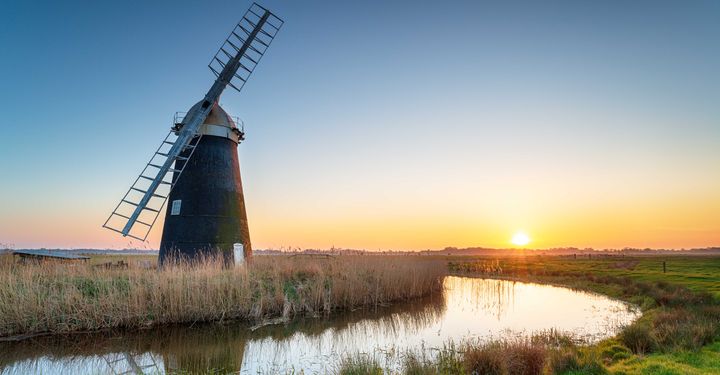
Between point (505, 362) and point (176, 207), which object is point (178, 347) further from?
point (176, 207)

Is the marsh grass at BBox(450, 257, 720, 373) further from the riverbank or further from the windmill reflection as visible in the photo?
the windmill reflection

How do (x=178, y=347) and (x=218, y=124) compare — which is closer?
(x=178, y=347)

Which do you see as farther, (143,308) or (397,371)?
(143,308)

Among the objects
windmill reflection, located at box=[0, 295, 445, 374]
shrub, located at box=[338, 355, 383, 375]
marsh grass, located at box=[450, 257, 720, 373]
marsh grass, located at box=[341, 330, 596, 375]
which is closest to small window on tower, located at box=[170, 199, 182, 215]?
windmill reflection, located at box=[0, 295, 445, 374]

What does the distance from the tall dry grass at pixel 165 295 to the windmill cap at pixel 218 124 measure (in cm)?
529

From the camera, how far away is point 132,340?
9.32 m

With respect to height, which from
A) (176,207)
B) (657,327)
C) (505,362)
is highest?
(176,207)

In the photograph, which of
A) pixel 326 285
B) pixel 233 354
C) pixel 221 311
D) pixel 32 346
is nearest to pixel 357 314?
pixel 326 285

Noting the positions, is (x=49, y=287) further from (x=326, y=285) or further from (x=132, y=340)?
(x=326, y=285)

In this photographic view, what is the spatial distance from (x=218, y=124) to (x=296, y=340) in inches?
399

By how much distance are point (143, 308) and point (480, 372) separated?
876cm

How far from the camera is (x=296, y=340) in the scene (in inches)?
382

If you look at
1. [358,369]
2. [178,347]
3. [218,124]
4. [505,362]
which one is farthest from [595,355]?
[218,124]

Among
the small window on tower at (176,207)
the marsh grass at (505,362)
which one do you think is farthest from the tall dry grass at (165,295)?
the marsh grass at (505,362)
